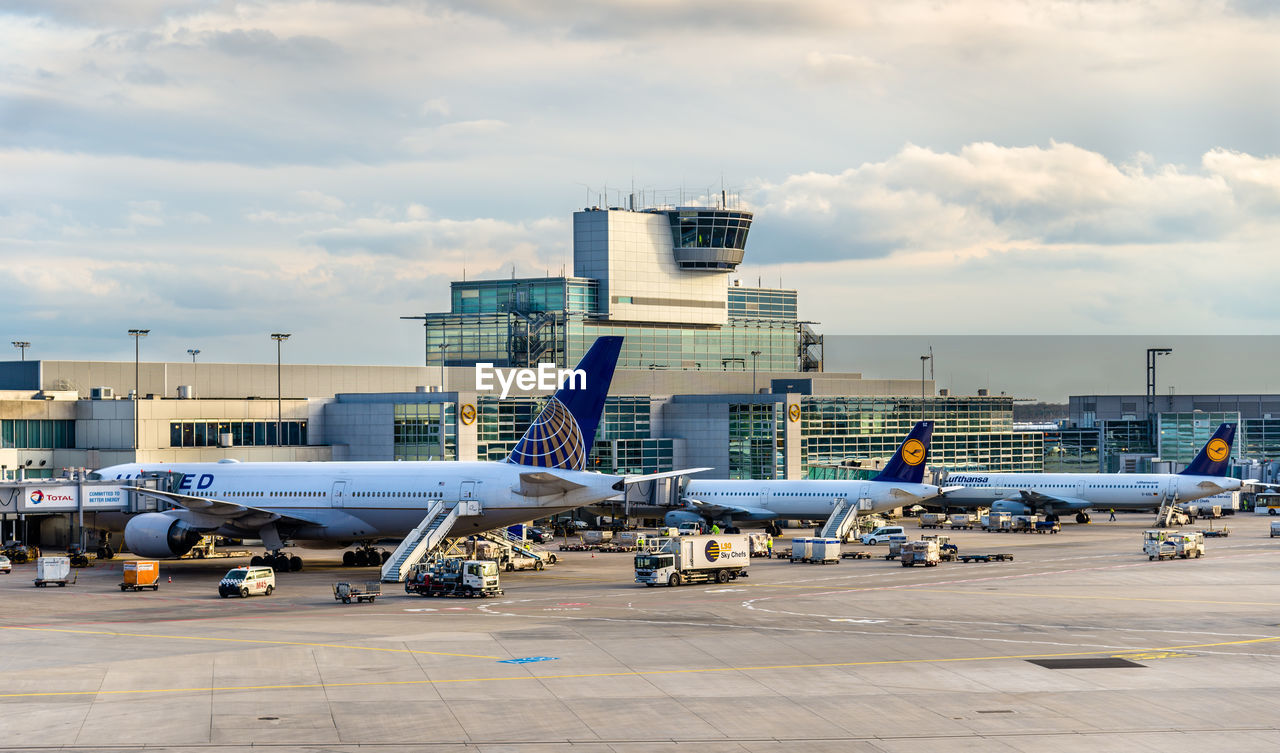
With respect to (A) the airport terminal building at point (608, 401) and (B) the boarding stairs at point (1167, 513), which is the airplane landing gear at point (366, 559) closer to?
(A) the airport terminal building at point (608, 401)

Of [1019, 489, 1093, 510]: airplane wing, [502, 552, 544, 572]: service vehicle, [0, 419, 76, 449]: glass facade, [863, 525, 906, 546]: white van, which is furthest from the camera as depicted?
[1019, 489, 1093, 510]: airplane wing

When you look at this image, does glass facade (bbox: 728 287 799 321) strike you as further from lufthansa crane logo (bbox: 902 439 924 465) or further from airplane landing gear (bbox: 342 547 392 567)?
airplane landing gear (bbox: 342 547 392 567)

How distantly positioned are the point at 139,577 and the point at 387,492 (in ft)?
41.2

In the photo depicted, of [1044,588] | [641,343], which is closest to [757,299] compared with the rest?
[641,343]

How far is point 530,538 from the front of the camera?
8938 cm

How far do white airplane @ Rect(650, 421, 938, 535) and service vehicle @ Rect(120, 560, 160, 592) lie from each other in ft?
150

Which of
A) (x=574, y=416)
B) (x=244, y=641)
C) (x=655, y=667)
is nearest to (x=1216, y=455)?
(x=574, y=416)

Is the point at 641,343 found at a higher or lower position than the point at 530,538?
higher

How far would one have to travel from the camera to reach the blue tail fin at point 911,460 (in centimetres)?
9012

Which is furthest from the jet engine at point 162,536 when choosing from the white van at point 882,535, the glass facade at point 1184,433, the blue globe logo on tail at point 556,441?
the glass facade at point 1184,433

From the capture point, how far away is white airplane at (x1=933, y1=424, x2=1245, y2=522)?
355 ft

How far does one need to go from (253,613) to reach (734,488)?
53.6m

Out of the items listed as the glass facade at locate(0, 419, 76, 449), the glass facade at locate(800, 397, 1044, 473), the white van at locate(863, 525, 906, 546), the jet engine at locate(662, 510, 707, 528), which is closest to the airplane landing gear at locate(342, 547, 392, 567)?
the jet engine at locate(662, 510, 707, 528)

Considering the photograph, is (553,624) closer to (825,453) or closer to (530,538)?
(530,538)
